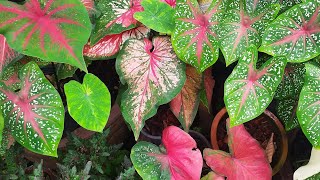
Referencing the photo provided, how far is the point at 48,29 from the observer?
103 centimetres

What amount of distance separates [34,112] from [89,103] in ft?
0.44

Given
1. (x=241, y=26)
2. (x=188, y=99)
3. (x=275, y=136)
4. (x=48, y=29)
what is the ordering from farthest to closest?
(x=275, y=136) → (x=188, y=99) → (x=241, y=26) → (x=48, y=29)

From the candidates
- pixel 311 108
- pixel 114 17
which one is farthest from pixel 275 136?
pixel 114 17

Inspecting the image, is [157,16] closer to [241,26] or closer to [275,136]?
[241,26]

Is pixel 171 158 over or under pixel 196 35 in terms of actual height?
under

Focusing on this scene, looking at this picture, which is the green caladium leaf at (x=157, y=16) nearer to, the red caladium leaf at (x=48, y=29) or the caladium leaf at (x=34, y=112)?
the red caladium leaf at (x=48, y=29)

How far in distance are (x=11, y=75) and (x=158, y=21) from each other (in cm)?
43

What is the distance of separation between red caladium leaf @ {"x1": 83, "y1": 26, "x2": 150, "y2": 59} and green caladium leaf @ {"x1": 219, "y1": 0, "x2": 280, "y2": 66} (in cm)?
23

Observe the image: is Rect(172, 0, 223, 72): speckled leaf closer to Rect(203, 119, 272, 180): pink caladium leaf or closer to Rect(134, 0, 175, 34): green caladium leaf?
Rect(134, 0, 175, 34): green caladium leaf

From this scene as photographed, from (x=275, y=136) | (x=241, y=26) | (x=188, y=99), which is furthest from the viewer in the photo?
(x=275, y=136)

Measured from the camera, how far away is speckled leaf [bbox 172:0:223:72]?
1.13m

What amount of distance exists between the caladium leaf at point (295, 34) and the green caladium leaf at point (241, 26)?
5 cm

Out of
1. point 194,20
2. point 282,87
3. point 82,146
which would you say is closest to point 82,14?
point 194,20

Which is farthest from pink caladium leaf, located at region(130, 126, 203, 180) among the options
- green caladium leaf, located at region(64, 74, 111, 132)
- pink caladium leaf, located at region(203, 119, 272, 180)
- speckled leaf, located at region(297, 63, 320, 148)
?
speckled leaf, located at region(297, 63, 320, 148)
